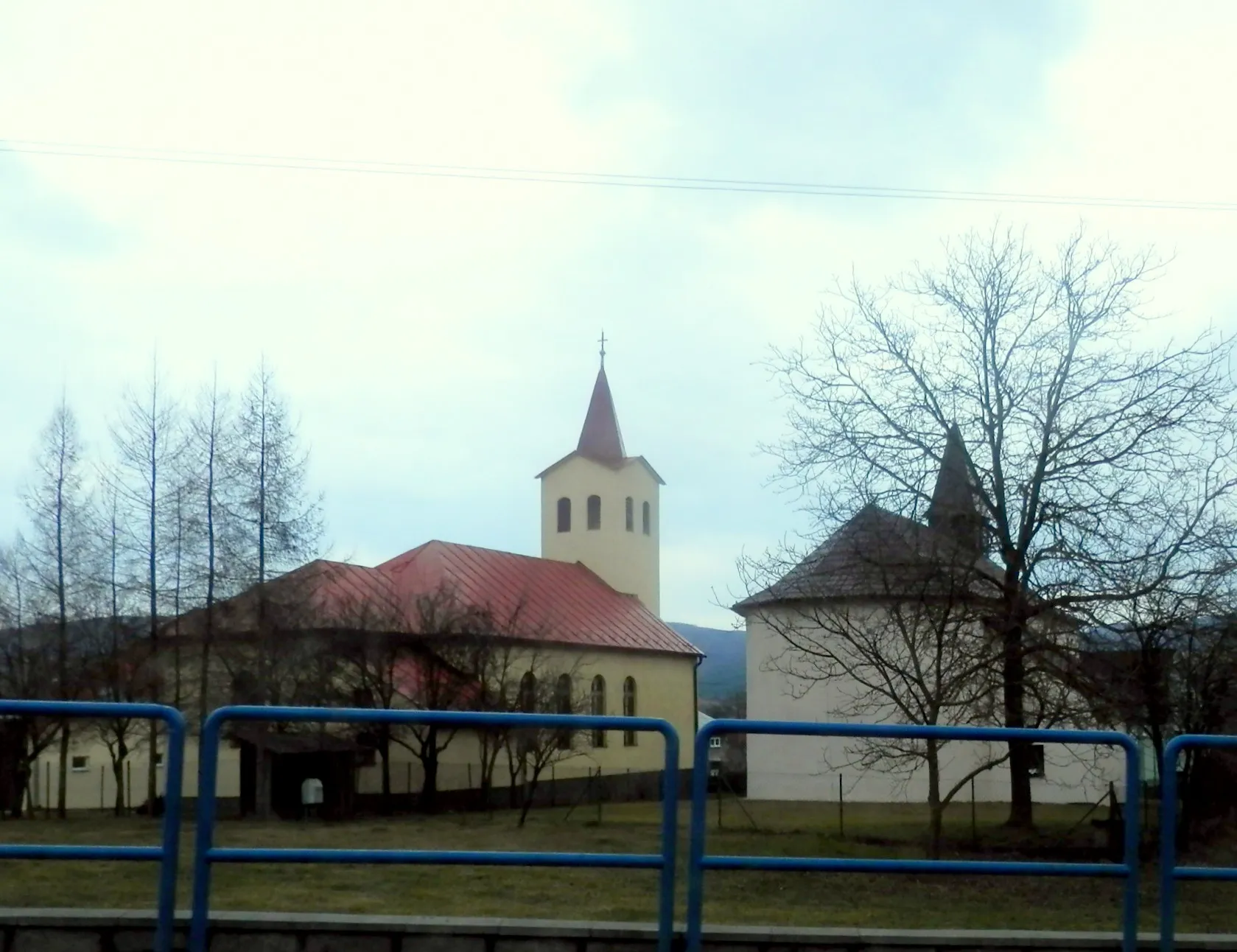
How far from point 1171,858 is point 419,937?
3556 mm

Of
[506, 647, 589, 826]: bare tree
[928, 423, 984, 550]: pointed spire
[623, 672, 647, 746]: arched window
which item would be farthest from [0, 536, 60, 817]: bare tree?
[623, 672, 647, 746]: arched window

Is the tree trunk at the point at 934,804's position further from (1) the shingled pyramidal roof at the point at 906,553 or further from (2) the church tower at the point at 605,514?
(2) the church tower at the point at 605,514

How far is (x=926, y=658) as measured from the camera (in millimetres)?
19828

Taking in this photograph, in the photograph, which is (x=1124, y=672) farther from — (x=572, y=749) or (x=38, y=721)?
(x=38, y=721)

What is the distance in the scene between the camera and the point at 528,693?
34.9m

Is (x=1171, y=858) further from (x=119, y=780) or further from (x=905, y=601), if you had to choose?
(x=905, y=601)

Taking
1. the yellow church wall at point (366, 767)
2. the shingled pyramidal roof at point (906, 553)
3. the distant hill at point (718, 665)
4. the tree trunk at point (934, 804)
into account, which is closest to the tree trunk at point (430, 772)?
the yellow church wall at point (366, 767)

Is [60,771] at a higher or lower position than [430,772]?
lower

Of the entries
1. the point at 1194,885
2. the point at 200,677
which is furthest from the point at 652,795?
the point at 200,677

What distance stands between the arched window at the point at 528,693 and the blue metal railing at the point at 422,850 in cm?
2833

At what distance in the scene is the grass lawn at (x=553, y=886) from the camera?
21.2ft

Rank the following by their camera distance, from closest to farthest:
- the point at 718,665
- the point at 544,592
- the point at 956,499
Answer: the point at 956,499 < the point at 544,592 < the point at 718,665

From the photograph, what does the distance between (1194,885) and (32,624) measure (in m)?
30.3

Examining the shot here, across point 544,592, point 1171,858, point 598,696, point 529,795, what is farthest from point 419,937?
point 544,592
